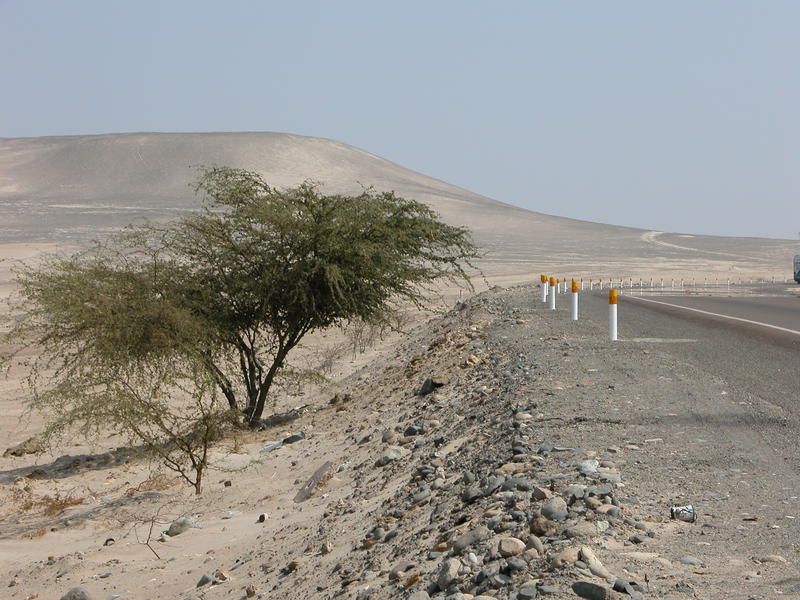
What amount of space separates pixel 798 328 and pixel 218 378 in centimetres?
1115

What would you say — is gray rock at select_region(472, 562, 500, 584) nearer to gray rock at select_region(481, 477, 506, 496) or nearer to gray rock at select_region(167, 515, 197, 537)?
gray rock at select_region(481, 477, 506, 496)

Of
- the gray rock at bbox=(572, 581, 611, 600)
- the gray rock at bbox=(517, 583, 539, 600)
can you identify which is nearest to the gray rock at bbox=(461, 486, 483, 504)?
the gray rock at bbox=(517, 583, 539, 600)

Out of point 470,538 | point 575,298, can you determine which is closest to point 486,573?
point 470,538

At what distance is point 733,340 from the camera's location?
1788cm

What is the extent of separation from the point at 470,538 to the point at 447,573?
22.8 inches

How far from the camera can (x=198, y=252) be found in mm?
19172


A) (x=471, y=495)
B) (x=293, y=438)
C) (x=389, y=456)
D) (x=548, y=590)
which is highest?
(x=548, y=590)

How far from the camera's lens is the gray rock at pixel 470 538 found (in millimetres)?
6242

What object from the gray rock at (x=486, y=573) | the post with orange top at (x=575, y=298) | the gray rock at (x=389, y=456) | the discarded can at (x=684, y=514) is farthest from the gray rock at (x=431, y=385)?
the gray rock at (x=486, y=573)

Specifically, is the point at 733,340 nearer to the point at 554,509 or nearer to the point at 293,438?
the point at 293,438

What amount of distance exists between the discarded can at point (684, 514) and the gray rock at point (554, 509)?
2.08 feet

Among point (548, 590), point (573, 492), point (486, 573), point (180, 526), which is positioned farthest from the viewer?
point (180, 526)

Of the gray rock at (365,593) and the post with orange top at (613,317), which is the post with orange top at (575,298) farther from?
the gray rock at (365,593)

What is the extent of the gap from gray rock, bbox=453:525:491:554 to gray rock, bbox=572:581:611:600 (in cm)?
129
